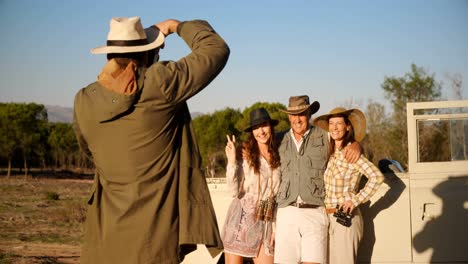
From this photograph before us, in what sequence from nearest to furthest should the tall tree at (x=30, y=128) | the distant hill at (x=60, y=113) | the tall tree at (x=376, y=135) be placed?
the tall tree at (x=376, y=135)
the tall tree at (x=30, y=128)
the distant hill at (x=60, y=113)

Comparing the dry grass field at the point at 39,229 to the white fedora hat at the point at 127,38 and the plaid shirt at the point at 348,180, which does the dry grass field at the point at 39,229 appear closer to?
the plaid shirt at the point at 348,180

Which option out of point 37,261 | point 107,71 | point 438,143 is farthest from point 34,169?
point 107,71

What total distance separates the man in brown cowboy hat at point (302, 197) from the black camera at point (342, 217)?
0.11m

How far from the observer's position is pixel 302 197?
17.2ft

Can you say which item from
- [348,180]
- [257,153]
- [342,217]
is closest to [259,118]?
[257,153]

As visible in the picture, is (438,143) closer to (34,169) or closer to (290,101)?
(290,101)

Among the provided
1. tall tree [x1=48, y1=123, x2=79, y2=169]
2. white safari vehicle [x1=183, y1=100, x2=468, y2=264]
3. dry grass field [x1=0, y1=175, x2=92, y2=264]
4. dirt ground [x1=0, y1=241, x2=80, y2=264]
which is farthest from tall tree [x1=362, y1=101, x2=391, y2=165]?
tall tree [x1=48, y1=123, x2=79, y2=169]

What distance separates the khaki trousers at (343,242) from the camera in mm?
5211

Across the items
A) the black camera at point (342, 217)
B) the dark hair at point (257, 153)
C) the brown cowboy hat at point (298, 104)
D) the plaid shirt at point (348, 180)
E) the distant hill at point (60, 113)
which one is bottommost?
the black camera at point (342, 217)

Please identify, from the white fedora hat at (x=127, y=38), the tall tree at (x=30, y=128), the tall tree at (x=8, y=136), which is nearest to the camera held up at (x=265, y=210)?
the white fedora hat at (x=127, y=38)

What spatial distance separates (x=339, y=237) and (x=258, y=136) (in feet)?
3.42

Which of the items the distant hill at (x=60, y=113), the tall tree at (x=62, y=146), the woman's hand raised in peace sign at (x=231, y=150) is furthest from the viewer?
the distant hill at (x=60, y=113)

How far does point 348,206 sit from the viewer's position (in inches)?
202

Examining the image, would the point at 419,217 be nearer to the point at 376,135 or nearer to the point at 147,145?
the point at 147,145
